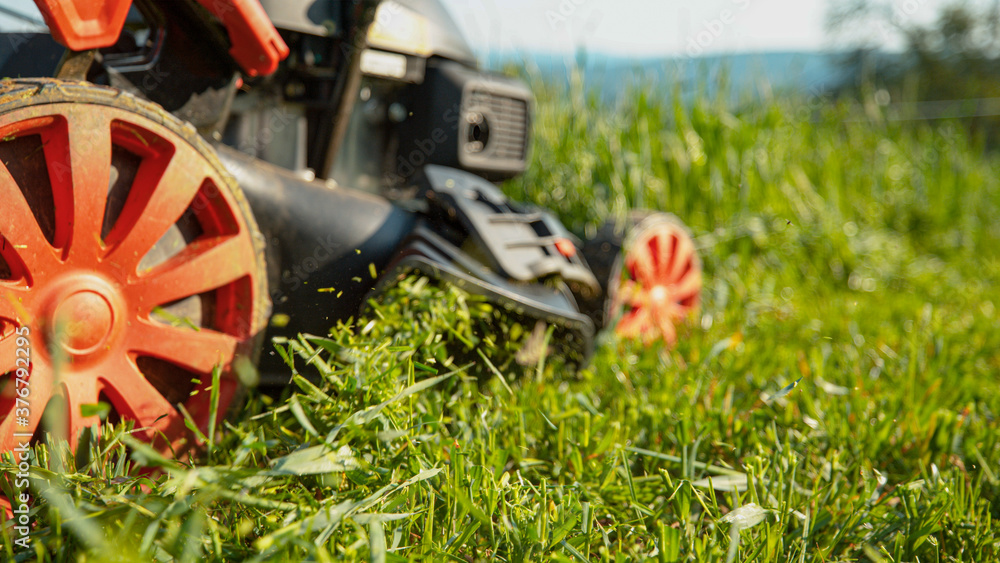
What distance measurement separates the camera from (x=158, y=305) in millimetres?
1189

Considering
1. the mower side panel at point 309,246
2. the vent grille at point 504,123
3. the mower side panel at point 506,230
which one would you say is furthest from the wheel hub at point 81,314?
the vent grille at point 504,123

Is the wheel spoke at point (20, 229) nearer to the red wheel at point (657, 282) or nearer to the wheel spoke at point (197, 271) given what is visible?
the wheel spoke at point (197, 271)

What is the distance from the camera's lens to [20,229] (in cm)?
101

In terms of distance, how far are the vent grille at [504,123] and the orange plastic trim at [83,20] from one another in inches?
40.2

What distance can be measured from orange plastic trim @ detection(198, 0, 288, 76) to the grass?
0.49 metres

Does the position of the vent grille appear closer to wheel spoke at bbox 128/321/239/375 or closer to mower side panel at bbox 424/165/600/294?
mower side panel at bbox 424/165/600/294

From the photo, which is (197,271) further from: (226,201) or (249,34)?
(249,34)

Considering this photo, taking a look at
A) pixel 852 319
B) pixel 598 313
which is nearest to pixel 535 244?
pixel 598 313

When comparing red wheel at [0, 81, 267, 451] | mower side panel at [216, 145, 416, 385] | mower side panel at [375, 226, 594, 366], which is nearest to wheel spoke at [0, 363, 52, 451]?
red wheel at [0, 81, 267, 451]

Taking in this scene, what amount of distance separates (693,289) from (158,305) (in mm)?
1822

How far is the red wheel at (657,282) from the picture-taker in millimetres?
2219

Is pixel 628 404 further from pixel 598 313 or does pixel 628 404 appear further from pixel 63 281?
pixel 63 281

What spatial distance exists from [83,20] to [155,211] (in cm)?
29

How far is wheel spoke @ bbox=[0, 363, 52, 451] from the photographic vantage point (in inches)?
40.3
